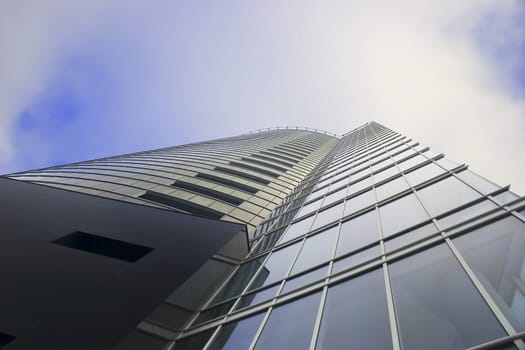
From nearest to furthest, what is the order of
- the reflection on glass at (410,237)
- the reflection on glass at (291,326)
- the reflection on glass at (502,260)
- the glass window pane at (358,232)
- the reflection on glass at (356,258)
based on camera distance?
the reflection on glass at (502,260), the reflection on glass at (291,326), the reflection on glass at (410,237), the reflection on glass at (356,258), the glass window pane at (358,232)

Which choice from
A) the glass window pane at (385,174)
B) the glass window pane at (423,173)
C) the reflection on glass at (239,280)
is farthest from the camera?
the glass window pane at (385,174)

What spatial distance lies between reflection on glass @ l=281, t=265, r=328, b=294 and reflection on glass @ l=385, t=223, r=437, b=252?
63.3 inches

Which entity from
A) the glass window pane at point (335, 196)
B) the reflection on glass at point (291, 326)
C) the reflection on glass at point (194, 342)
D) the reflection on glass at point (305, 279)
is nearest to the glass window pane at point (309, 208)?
the glass window pane at point (335, 196)

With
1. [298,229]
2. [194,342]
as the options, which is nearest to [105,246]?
[194,342]

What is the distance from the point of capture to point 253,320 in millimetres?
7406

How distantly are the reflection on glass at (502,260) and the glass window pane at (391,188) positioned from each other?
5218mm

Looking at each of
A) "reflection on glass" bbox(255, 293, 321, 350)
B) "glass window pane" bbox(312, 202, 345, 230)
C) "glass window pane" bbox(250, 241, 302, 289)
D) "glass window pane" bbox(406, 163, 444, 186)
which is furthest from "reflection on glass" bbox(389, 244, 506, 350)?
"glass window pane" bbox(406, 163, 444, 186)

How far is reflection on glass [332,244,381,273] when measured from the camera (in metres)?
8.00

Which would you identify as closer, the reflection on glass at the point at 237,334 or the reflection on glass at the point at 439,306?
the reflection on glass at the point at 439,306

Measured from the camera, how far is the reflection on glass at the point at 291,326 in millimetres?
5969

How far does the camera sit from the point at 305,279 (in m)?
8.40

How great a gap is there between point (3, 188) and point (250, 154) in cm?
2287

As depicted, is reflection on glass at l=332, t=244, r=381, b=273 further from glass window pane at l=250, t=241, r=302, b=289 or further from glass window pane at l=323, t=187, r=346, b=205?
glass window pane at l=323, t=187, r=346, b=205

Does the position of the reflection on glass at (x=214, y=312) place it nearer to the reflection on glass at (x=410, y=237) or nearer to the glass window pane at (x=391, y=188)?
the reflection on glass at (x=410, y=237)
